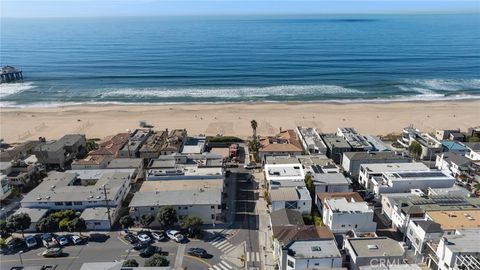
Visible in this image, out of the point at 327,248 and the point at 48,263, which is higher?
the point at 327,248

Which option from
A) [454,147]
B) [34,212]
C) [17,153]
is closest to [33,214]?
[34,212]

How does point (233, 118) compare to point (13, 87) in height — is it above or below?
below

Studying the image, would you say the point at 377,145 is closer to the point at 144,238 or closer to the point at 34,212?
the point at 144,238

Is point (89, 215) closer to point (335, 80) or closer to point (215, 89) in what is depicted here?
point (215, 89)

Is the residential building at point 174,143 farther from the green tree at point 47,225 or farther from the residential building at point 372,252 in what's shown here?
the residential building at point 372,252

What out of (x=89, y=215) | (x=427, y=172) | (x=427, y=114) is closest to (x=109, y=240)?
(x=89, y=215)

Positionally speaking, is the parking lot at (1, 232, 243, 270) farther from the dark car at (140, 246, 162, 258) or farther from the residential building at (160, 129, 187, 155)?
the residential building at (160, 129, 187, 155)
